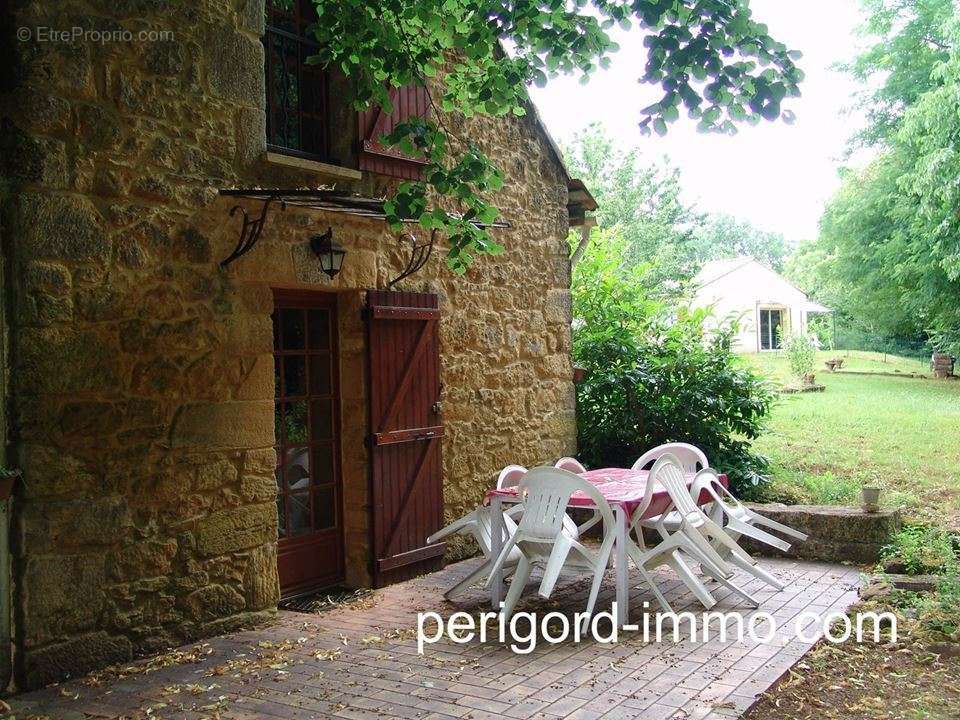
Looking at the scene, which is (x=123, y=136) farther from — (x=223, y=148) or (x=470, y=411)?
(x=470, y=411)

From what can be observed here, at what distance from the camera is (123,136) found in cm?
454

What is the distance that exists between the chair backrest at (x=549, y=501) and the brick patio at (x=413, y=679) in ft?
2.01

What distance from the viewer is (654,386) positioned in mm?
8273

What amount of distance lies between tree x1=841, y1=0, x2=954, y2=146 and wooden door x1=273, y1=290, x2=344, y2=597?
16.9 metres

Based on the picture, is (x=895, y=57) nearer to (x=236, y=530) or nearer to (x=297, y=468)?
(x=297, y=468)

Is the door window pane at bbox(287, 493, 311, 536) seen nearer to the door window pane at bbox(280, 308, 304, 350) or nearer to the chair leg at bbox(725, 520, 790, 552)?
the door window pane at bbox(280, 308, 304, 350)

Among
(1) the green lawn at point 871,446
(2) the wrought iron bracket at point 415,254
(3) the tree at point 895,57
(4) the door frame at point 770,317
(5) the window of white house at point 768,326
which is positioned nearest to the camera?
(2) the wrought iron bracket at point 415,254

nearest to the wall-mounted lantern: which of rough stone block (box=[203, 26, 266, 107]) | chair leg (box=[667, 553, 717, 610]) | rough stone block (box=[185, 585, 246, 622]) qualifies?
rough stone block (box=[203, 26, 266, 107])

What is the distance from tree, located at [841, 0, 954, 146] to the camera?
1916cm

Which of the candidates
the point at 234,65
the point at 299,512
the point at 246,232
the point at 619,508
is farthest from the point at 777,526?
the point at 234,65

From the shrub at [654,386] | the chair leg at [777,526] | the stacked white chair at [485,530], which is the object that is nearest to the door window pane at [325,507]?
the stacked white chair at [485,530]

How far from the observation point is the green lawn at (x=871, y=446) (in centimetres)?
779

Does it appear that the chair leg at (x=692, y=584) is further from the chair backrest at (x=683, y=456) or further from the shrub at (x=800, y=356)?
the shrub at (x=800, y=356)

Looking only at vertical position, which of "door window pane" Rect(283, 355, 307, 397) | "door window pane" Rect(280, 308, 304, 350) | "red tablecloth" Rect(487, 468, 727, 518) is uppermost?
"door window pane" Rect(280, 308, 304, 350)
